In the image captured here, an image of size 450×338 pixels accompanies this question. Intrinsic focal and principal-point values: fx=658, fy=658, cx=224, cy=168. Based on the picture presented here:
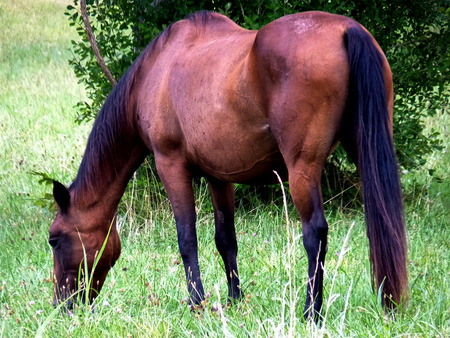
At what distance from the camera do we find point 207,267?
4770 millimetres

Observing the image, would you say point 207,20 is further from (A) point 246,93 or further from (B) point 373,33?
(B) point 373,33

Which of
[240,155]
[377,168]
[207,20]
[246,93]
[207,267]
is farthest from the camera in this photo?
[207,267]

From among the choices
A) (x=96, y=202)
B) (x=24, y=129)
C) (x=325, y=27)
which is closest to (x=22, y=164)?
(x=24, y=129)

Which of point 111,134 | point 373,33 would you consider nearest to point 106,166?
point 111,134

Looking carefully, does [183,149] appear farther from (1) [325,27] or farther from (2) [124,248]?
(2) [124,248]

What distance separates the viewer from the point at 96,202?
439 centimetres

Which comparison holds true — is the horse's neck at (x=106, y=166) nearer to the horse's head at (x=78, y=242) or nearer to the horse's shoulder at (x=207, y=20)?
the horse's head at (x=78, y=242)

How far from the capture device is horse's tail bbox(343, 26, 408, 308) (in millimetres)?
3021

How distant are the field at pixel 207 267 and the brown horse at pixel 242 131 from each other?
7.9 inches

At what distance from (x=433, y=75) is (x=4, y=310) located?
429 centimetres

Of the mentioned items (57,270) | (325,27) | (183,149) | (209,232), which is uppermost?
(325,27)

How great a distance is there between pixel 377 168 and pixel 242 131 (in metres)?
0.73

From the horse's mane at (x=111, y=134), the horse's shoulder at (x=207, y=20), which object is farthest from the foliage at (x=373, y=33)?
the horse's mane at (x=111, y=134)

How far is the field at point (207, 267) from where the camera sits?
3.25 m
